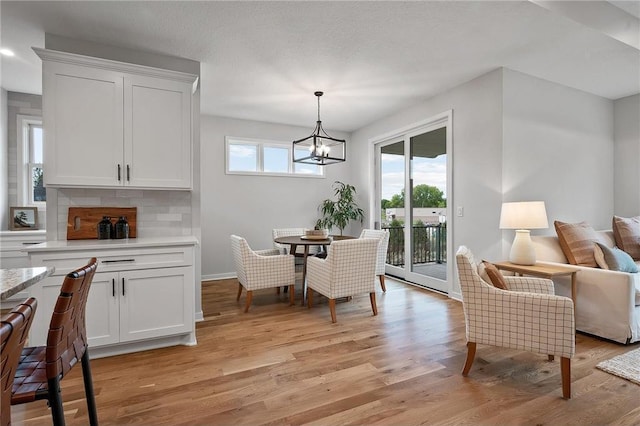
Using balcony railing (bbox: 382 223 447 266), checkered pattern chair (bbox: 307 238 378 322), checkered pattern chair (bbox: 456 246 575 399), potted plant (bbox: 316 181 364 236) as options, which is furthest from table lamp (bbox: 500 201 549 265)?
potted plant (bbox: 316 181 364 236)

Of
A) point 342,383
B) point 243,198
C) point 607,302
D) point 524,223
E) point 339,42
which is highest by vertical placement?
point 339,42

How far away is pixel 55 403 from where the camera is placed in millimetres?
1120

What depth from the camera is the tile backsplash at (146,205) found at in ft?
9.33

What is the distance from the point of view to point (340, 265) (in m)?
3.20

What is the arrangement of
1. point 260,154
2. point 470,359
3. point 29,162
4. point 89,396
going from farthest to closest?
point 260,154
point 29,162
point 470,359
point 89,396

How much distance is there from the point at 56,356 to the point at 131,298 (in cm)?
139

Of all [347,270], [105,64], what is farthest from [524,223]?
[105,64]

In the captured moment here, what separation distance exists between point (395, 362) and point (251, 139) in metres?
4.25

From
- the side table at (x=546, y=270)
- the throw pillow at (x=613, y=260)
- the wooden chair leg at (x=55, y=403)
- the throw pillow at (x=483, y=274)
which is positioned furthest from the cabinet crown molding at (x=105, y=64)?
the throw pillow at (x=613, y=260)

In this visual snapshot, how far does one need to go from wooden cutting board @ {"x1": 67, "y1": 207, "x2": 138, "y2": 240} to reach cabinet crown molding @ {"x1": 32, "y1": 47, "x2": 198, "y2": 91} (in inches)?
49.2

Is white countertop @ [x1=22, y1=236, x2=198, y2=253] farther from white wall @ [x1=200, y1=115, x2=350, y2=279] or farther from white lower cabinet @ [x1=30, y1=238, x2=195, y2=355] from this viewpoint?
white wall @ [x1=200, y1=115, x2=350, y2=279]

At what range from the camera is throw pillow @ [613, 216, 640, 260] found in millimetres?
3586

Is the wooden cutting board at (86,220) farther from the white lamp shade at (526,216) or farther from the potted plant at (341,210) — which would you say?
the white lamp shade at (526,216)

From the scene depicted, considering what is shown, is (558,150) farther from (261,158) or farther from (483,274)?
(261,158)
